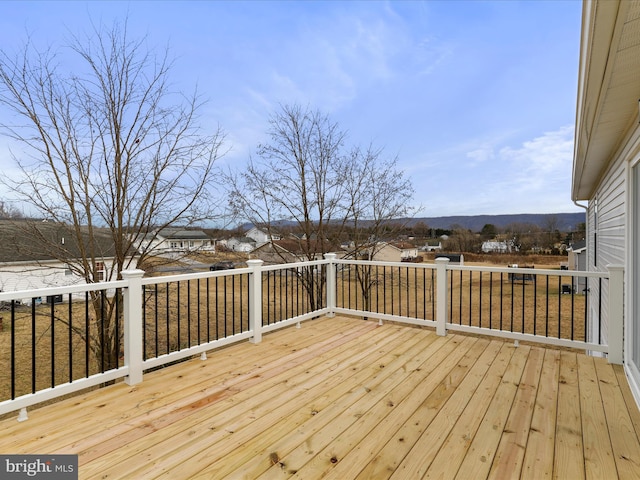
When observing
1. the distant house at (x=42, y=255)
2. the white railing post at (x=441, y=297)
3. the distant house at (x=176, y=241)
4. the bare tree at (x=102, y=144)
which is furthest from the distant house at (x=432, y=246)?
the distant house at (x=42, y=255)

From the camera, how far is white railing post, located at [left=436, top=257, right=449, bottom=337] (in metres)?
3.93

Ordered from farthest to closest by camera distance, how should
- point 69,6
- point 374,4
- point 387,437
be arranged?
point 374,4 → point 69,6 → point 387,437

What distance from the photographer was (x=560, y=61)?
16.0 ft

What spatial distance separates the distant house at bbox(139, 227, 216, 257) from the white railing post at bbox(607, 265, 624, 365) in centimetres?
511

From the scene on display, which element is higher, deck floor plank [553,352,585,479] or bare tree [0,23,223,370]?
bare tree [0,23,223,370]

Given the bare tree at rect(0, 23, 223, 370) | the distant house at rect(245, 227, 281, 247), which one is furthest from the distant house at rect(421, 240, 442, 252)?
the bare tree at rect(0, 23, 223, 370)

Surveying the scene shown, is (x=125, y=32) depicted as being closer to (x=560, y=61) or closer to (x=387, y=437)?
(x=387, y=437)

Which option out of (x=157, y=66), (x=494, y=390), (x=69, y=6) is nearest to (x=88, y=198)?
(x=157, y=66)

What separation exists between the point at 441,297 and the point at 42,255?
205 inches

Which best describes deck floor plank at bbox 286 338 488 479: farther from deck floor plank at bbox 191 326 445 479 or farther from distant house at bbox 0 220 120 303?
distant house at bbox 0 220 120 303

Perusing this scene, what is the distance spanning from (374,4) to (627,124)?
4748 millimetres

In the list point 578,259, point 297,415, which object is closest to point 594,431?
point 297,415

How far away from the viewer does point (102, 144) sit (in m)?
4.32

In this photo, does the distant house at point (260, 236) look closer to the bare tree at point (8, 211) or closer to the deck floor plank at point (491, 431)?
the bare tree at point (8, 211)
